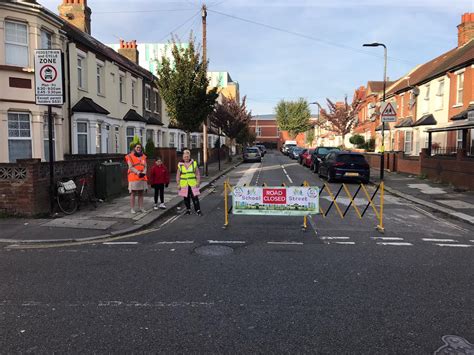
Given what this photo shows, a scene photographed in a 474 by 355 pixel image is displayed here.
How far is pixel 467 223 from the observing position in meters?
10.3

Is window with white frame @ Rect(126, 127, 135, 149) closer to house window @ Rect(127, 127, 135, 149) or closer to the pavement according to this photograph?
house window @ Rect(127, 127, 135, 149)

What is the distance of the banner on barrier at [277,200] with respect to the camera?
358 inches

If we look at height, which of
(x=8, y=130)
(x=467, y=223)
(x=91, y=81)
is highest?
(x=91, y=81)

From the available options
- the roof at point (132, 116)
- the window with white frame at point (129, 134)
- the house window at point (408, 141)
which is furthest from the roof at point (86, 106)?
the house window at point (408, 141)

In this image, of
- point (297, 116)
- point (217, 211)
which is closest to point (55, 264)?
point (217, 211)

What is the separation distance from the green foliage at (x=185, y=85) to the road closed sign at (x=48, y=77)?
10.0 metres

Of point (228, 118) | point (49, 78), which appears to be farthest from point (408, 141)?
point (49, 78)

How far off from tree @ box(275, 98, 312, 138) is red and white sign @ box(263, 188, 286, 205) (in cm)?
8173

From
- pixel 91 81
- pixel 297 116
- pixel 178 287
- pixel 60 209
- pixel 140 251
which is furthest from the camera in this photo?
pixel 297 116

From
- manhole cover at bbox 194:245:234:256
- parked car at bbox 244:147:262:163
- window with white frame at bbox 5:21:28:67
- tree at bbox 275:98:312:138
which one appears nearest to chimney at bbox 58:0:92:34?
window with white frame at bbox 5:21:28:67

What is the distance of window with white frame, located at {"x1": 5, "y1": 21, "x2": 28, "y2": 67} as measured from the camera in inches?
582

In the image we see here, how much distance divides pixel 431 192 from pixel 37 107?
15.9 m

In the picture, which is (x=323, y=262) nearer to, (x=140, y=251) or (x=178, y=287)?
(x=178, y=287)

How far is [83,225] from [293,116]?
83.1 metres
